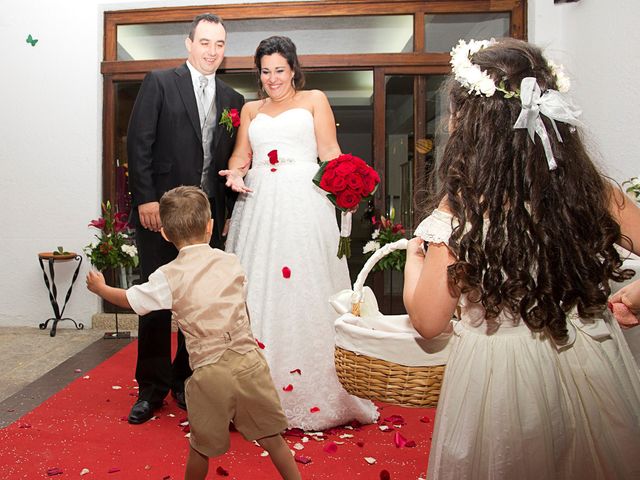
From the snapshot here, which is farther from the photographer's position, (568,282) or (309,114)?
(309,114)

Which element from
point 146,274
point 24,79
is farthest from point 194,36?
point 24,79

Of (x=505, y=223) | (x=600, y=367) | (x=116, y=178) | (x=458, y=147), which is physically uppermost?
(x=116, y=178)

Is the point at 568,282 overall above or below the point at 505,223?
below

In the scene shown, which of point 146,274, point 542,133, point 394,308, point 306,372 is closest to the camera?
point 542,133

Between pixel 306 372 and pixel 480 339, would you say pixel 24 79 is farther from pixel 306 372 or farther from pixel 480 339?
pixel 480 339

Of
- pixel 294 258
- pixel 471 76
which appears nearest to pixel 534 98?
pixel 471 76

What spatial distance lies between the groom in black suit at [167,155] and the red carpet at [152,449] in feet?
0.77

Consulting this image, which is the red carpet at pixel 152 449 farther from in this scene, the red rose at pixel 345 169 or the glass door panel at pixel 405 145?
the glass door panel at pixel 405 145

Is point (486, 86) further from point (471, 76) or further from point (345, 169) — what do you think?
point (345, 169)

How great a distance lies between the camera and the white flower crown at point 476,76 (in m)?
1.26

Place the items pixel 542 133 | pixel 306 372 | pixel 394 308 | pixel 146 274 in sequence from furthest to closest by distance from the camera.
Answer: pixel 394 308 < pixel 146 274 < pixel 306 372 < pixel 542 133

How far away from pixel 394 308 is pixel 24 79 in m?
3.94

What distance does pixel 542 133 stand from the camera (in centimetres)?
123

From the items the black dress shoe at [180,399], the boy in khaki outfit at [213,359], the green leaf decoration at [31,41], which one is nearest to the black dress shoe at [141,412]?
the black dress shoe at [180,399]
